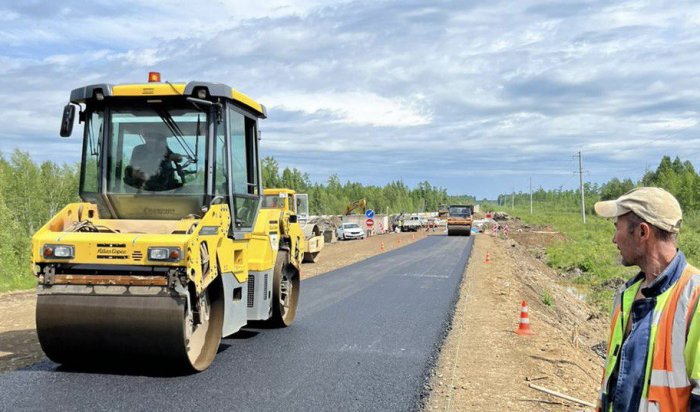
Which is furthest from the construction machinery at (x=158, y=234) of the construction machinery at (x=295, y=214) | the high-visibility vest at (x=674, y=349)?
the high-visibility vest at (x=674, y=349)

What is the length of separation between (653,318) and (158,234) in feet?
16.1

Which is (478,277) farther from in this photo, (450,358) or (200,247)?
(200,247)

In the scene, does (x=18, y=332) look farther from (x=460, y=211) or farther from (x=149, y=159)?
(x=460, y=211)

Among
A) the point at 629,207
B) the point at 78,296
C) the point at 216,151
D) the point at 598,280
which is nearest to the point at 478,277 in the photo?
the point at 598,280

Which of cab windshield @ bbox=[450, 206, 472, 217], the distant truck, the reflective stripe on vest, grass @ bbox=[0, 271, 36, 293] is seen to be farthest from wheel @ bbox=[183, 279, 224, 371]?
the distant truck

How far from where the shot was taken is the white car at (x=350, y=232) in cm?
4166

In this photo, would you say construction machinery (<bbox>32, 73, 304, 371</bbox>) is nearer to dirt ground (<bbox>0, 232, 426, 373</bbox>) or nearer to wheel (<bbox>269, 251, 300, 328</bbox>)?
wheel (<bbox>269, 251, 300, 328</bbox>)

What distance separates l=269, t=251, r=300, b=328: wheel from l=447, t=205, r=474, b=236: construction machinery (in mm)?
35670

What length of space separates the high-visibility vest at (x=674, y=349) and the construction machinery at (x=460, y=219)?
42.4 meters

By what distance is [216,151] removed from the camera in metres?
6.86

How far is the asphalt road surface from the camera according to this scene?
5.40 meters

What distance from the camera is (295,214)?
9.77 m

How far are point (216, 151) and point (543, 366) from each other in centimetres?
459

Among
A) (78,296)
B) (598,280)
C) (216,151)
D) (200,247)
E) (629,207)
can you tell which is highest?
(216,151)
